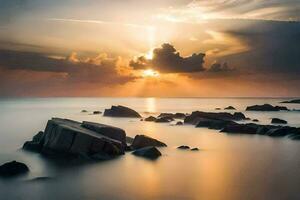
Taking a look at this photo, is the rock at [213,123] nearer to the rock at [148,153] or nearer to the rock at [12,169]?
the rock at [148,153]

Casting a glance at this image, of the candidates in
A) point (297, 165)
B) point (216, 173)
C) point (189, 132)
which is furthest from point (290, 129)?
point (216, 173)

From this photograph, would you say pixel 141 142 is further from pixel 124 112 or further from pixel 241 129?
pixel 124 112

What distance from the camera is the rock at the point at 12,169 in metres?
33.4

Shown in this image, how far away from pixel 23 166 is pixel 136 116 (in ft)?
249

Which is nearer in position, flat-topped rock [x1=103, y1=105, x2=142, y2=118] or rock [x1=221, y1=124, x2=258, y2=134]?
rock [x1=221, y1=124, x2=258, y2=134]

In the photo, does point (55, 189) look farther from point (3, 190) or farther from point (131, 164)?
point (131, 164)

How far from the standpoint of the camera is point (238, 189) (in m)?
31.0

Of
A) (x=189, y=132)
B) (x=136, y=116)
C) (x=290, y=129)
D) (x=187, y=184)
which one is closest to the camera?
(x=187, y=184)

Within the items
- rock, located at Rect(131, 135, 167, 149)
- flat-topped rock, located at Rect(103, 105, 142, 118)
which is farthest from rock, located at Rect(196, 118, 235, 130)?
flat-topped rock, located at Rect(103, 105, 142, 118)

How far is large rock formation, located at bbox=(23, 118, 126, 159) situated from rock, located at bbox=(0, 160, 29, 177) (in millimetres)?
5657

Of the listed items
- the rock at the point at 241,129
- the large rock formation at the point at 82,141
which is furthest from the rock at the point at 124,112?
the large rock formation at the point at 82,141

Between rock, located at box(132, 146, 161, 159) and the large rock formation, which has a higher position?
the large rock formation

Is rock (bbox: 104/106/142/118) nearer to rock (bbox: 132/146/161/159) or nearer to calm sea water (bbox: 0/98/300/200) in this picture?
calm sea water (bbox: 0/98/300/200)

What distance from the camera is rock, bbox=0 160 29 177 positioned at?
110 feet
